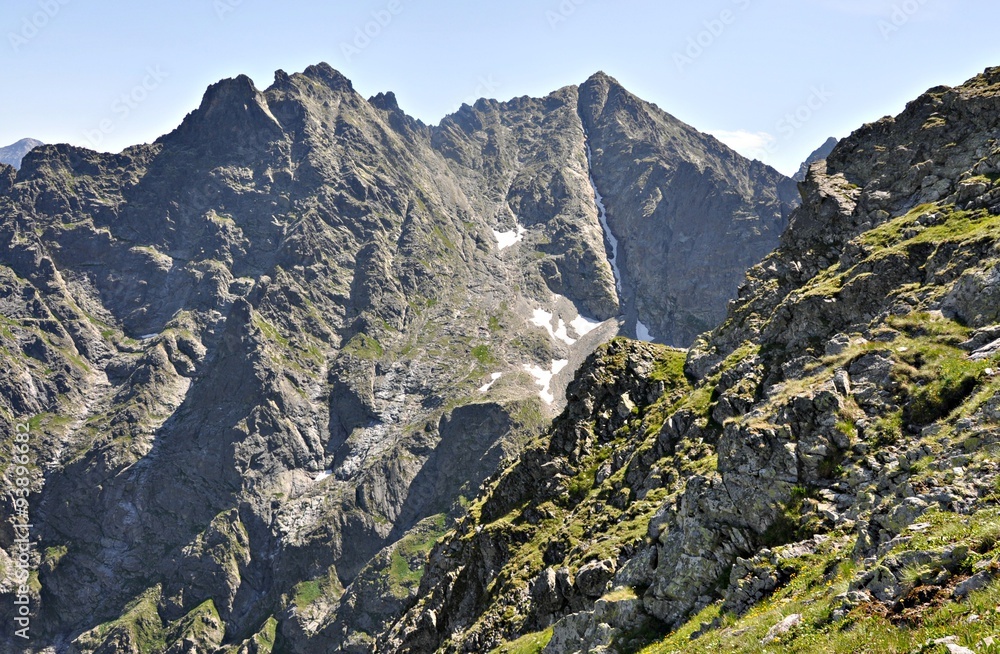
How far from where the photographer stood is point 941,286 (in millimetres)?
34469

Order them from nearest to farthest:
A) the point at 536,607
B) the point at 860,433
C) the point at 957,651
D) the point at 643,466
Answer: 1. the point at 957,651
2. the point at 860,433
3. the point at 536,607
4. the point at 643,466

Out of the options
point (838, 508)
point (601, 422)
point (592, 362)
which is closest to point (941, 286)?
point (838, 508)

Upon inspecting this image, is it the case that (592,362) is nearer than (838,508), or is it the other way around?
(838,508)

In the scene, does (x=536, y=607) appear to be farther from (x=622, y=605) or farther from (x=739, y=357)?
(x=739, y=357)

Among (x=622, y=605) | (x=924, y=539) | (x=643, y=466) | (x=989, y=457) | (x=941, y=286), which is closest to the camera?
(x=924, y=539)

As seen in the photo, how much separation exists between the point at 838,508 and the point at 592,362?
50.3 meters

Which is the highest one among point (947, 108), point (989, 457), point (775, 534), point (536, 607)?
point (947, 108)

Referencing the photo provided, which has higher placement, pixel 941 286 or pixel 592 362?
→ pixel 592 362

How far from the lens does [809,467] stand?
27188 millimetres

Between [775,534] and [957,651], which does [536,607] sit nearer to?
[775,534]

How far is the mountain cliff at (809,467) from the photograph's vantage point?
60.4ft

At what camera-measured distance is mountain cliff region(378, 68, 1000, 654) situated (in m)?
18.4

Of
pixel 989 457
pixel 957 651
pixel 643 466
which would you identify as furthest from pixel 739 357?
pixel 957 651

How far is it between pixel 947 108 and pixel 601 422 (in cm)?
4391
